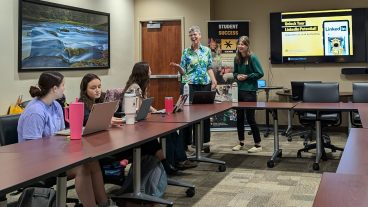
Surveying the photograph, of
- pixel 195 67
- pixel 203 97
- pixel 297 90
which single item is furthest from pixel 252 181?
pixel 297 90

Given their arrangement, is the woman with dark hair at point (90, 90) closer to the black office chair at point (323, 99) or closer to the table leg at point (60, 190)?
the table leg at point (60, 190)

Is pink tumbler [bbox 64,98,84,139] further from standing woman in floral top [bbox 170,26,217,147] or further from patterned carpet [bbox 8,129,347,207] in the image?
standing woman in floral top [bbox 170,26,217,147]

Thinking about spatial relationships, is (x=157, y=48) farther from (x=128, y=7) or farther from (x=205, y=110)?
(x=205, y=110)

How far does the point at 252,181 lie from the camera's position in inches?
163

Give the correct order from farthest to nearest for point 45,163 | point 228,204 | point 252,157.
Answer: point 252,157 → point 228,204 → point 45,163

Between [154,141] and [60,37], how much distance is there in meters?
2.99

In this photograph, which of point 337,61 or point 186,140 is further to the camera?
point 337,61

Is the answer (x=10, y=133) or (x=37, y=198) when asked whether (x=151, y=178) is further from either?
(x=37, y=198)

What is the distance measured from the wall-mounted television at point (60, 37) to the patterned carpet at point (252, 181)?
7.24ft

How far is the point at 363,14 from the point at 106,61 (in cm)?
420

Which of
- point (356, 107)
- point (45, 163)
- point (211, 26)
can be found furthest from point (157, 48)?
point (45, 163)

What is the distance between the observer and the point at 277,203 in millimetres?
3461

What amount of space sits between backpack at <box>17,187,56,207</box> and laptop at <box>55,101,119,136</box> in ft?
1.67

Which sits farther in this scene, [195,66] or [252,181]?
[195,66]
